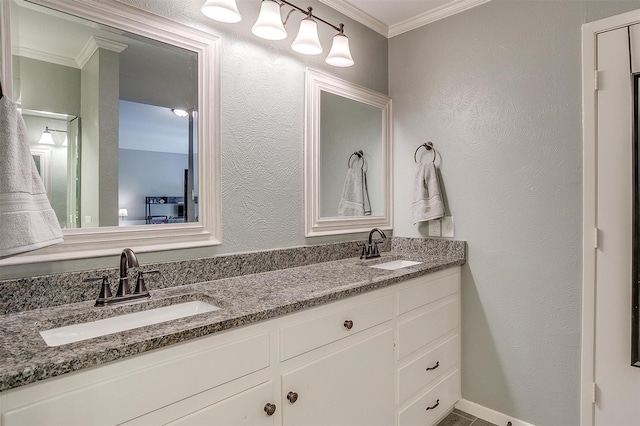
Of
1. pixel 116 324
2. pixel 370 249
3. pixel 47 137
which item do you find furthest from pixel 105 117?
pixel 370 249

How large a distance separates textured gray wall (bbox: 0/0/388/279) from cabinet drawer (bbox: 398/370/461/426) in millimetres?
959

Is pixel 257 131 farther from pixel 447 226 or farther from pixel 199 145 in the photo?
pixel 447 226

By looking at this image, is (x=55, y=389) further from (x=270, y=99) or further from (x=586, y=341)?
(x=586, y=341)

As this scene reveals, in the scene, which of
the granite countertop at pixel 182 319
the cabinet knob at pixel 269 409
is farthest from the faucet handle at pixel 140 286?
the cabinet knob at pixel 269 409

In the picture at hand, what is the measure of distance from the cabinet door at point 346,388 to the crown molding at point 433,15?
1888 millimetres

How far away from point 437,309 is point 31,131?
6.30ft

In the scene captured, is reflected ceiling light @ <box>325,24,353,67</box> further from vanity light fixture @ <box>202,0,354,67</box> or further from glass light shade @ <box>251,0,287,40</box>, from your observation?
glass light shade @ <box>251,0,287,40</box>

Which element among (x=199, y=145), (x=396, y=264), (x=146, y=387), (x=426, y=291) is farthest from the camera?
(x=396, y=264)

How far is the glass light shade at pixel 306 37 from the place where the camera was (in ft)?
5.89

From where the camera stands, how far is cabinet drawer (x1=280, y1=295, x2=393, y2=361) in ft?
4.12

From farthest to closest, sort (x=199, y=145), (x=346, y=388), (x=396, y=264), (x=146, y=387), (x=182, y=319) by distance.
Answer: (x=396, y=264)
(x=199, y=145)
(x=346, y=388)
(x=182, y=319)
(x=146, y=387)

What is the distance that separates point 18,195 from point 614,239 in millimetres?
2286

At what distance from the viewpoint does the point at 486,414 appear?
2117 millimetres

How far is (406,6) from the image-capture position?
225 cm
